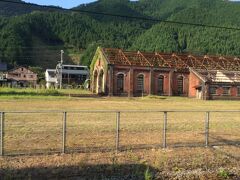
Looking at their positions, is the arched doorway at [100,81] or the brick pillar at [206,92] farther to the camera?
the arched doorway at [100,81]

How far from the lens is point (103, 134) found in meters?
18.9

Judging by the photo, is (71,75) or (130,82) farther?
(71,75)

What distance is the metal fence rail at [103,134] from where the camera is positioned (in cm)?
1557

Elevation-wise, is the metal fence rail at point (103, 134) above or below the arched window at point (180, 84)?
below

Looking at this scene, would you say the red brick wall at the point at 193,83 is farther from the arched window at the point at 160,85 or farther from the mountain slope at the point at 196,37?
the mountain slope at the point at 196,37

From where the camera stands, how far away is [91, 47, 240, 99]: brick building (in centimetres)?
7425

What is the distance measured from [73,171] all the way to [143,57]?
6620 centimetres

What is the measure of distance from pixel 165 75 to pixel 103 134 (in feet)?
195

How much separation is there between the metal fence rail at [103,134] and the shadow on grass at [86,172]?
5.08ft

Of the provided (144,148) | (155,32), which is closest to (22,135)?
(144,148)

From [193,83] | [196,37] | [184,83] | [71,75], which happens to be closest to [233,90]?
[193,83]

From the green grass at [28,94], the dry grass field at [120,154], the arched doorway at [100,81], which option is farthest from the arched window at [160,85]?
the dry grass field at [120,154]

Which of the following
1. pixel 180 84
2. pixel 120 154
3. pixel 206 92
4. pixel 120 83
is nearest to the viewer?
pixel 120 154

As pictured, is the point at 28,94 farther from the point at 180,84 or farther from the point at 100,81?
the point at 180,84
